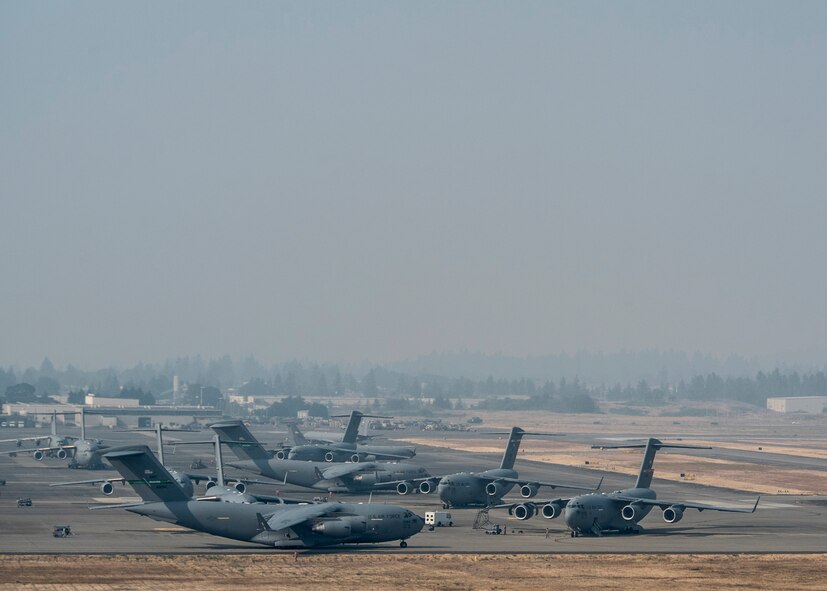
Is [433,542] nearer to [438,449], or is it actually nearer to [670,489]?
[670,489]

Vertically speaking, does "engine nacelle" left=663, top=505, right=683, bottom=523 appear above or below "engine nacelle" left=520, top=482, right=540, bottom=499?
below

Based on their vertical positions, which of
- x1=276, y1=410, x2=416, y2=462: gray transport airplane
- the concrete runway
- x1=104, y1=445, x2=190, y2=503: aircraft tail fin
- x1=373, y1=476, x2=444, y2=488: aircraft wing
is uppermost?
x1=104, y1=445, x2=190, y2=503: aircraft tail fin

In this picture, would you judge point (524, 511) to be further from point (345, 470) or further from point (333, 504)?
point (345, 470)

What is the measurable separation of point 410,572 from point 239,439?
44974 mm

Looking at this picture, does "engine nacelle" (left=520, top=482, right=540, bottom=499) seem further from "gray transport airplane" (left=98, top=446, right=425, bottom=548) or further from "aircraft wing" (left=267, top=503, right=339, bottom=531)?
"aircraft wing" (left=267, top=503, right=339, bottom=531)

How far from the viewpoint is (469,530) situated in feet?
259

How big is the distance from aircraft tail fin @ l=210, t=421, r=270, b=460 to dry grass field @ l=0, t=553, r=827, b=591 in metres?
35.9

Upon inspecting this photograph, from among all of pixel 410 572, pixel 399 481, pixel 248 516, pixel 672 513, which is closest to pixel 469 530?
pixel 672 513

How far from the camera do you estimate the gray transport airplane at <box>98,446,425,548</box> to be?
65438 mm

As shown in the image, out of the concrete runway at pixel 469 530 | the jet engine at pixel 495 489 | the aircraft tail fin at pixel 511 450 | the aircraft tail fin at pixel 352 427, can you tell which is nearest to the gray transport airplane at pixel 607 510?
the concrete runway at pixel 469 530

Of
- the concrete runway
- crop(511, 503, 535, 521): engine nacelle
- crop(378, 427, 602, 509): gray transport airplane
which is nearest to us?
the concrete runway

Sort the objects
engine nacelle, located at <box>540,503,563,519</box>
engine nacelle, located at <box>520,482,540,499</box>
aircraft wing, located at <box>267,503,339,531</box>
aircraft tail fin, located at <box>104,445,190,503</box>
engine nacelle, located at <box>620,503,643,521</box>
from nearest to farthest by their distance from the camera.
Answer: aircraft wing, located at <box>267,503,339,531</box>, aircraft tail fin, located at <box>104,445,190,503</box>, engine nacelle, located at <box>620,503,643,521</box>, engine nacelle, located at <box>540,503,563,519</box>, engine nacelle, located at <box>520,482,540,499</box>

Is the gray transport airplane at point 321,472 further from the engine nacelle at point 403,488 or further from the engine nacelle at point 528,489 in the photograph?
the engine nacelle at point 528,489

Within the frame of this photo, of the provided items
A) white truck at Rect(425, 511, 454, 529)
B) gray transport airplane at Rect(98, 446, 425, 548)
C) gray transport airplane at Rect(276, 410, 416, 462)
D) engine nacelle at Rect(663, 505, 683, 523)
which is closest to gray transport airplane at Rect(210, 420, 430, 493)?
gray transport airplane at Rect(276, 410, 416, 462)
